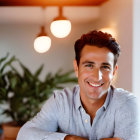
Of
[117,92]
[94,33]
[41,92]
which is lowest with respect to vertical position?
[41,92]

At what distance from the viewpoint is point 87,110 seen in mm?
1261

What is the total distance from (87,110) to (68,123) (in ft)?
0.36

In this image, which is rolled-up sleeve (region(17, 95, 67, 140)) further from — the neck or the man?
the neck

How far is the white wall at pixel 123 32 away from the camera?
2068mm

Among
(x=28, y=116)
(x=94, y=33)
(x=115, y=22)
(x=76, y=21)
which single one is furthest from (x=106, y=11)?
(x=94, y=33)

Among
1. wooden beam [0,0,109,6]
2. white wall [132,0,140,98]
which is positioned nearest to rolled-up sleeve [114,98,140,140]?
white wall [132,0,140,98]

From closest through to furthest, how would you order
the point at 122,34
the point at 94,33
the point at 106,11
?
the point at 94,33 → the point at 122,34 → the point at 106,11

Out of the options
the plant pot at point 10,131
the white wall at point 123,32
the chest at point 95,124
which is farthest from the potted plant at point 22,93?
the chest at point 95,124

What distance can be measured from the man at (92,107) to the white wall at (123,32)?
84 cm

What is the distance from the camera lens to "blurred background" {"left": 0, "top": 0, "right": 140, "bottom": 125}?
203 cm

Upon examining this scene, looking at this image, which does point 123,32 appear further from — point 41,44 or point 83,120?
point 83,120

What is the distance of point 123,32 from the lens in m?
2.22

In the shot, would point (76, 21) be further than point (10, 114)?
Yes

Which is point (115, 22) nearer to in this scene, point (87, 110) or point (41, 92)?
point (41, 92)
